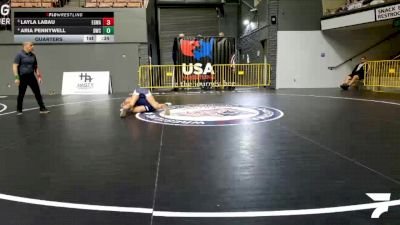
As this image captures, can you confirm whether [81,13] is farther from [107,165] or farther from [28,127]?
[107,165]

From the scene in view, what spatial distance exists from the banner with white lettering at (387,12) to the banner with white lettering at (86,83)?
475 inches

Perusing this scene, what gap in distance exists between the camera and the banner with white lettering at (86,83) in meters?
18.7

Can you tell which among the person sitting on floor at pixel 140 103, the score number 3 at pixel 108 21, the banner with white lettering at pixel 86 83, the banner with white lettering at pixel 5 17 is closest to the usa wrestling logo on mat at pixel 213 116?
the person sitting on floor at pixel 140 103

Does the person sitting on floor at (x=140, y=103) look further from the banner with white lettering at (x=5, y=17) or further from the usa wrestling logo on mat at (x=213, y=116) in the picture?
the banner with white lettering at (x=5, y=17)

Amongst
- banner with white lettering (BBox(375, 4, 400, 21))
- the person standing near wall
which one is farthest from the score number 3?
banner with white lettering (BBox(375, 4, 400, 21))

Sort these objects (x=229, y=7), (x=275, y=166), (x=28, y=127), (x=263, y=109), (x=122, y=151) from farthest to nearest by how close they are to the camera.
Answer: (x=229, y=7) → (x=263, y=109) → (x=28, y=127) → (x=122, y=151) → (x=275, y=166)

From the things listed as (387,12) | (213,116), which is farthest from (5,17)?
(387,12)

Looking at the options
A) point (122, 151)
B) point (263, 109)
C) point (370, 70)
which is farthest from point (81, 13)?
point (122, 151)

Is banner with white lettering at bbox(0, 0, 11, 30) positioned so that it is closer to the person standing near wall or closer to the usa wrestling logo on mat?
the person standing near wall

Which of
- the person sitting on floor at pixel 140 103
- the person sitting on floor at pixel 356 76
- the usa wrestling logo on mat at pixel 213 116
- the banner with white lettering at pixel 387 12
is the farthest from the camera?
the person sitting on floor at pixel 356 76

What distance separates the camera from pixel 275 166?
4570 mm

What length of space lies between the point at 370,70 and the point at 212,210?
55.0 feet

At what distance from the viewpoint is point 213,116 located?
875cm
